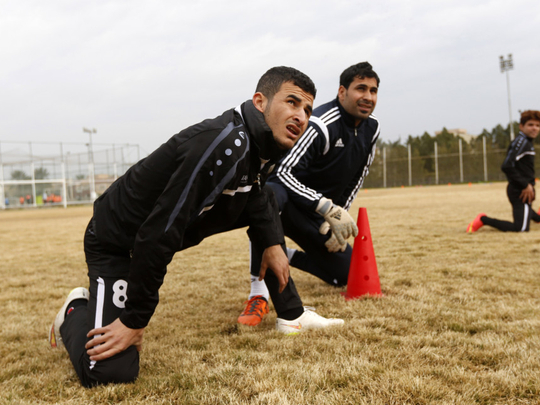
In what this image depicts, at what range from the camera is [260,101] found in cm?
230

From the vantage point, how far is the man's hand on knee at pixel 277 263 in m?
2.68

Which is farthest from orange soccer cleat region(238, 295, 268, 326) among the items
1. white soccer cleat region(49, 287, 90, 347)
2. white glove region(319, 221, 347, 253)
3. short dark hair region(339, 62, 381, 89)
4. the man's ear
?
short dark hair region(339, 62, 381, 89)

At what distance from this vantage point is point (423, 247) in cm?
605

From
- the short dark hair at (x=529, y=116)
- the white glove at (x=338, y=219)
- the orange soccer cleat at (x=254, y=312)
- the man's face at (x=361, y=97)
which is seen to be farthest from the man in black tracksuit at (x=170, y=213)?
the short dark hair at (x=529, y=116)

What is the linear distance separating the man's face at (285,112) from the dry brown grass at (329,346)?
3.65 ft

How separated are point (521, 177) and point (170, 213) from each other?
7.11 meters

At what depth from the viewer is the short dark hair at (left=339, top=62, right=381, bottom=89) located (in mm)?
3746

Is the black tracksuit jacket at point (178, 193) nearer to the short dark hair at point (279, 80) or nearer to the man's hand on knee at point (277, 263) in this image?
the short dark hair at point (279, 80)

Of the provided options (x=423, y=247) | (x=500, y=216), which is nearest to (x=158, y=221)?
(x=423, y=247)

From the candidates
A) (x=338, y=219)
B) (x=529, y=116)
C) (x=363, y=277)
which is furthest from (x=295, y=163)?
(x=529, y=116)

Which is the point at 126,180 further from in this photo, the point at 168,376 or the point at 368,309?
the point at 368,309

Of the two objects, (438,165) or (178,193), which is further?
(438,165)

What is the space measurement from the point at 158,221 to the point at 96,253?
0.77 meters

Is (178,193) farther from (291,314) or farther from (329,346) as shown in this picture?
(291,314)
